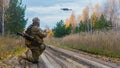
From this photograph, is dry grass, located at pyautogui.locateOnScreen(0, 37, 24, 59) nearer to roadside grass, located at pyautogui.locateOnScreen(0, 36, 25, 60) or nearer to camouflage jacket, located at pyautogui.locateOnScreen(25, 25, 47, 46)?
roadside grass, located at pyautogui.locateOnScreen(0, 36, 25, 60)

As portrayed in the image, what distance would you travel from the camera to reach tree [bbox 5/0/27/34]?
54.7 meters

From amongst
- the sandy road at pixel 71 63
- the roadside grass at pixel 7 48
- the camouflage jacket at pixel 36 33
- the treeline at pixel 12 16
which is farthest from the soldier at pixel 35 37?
the treeline at pixel 12 16

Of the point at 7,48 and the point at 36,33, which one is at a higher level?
the point at 36,33

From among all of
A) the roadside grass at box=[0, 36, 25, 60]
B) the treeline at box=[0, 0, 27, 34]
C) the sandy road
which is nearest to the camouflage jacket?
the sandy road

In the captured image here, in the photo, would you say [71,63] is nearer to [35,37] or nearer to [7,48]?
[35,37]

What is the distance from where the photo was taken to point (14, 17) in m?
56.3

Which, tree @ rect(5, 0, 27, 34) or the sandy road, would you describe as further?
tree @ rect(5, 0, 27, 34)

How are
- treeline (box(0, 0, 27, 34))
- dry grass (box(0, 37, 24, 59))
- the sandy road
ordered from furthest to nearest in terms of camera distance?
treeline (box(0, 0, 27, 34)) < dry grass (box(0, 37, 24, 59)) < the sandy road

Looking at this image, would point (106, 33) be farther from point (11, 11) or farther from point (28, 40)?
point (11, 11)

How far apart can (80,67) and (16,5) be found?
43.4 m

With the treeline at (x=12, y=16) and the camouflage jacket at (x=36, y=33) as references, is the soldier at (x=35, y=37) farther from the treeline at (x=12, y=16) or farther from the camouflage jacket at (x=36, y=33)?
the treeline at (x=12, y=16)

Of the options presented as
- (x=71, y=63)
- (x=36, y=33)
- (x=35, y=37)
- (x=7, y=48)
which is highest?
(x=36, y=33)

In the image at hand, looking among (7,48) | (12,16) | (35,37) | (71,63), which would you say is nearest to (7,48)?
(7,48)

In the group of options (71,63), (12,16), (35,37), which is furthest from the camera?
(12,16)
